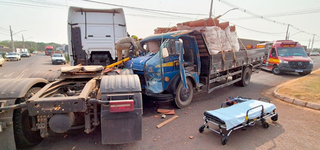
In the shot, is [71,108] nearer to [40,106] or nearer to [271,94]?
[40,106]

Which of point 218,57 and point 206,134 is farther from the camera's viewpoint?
point 218,57

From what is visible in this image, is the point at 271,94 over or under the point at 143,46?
under

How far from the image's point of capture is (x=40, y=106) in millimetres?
2594

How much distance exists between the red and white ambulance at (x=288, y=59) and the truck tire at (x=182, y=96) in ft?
31.5

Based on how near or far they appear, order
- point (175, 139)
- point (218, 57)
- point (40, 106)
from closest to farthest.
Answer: point (40, 106)
point (175, 139)
point (218, 57)

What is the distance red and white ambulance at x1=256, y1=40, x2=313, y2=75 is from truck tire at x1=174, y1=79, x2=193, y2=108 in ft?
31.5

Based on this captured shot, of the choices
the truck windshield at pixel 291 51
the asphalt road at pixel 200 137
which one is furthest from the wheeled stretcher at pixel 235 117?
the truck windshield at pixel 291 51

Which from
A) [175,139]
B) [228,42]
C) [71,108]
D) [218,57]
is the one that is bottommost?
[175,139]

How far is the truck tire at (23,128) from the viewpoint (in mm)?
2959

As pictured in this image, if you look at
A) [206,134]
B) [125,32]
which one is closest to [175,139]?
[206,134]

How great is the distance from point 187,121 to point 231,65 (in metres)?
3.80

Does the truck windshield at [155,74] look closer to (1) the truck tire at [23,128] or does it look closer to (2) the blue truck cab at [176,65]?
(2) the blue truck cab at [176,65]

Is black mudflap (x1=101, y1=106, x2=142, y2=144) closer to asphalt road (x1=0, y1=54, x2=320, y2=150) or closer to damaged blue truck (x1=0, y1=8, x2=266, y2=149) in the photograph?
damaged blue truck (x1=0, y1=8, x2=266, y2=149)

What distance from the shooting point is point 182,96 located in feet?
18.4
